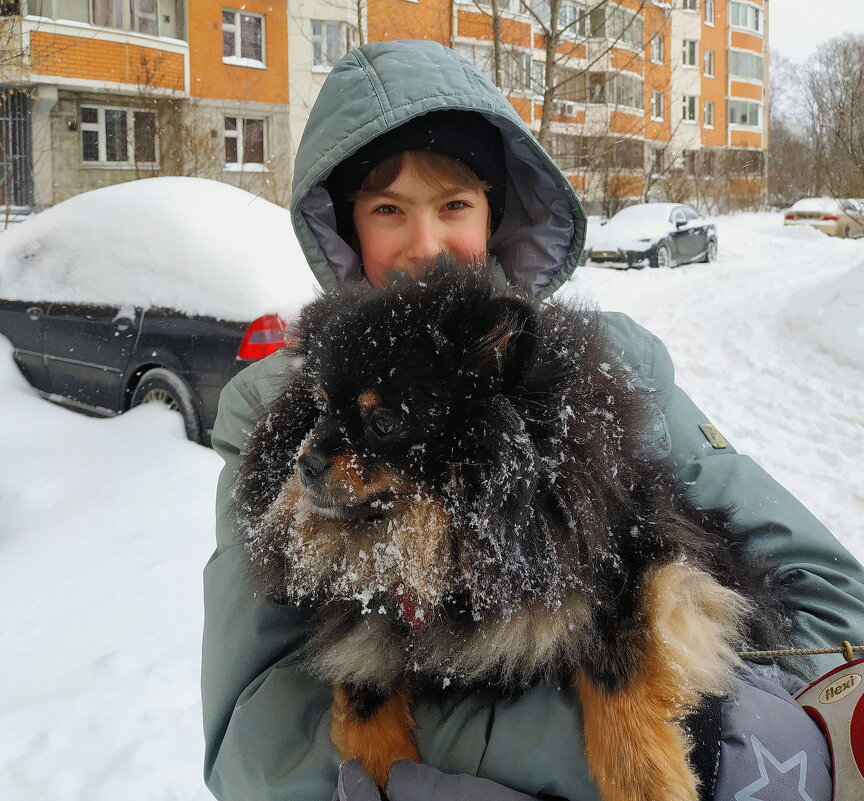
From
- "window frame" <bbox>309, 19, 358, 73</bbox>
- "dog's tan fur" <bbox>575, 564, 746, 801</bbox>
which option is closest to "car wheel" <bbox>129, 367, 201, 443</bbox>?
"dog's tan fur" <bbox>575, 564, 746, 801</bbox>

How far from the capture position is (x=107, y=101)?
74.4 ft

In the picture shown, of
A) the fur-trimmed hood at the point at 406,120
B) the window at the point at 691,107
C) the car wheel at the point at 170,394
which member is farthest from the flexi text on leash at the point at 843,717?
the window at the point at 691,107

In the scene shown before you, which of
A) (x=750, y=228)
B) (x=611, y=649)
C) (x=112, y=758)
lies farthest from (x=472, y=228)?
(x=750, y=228)

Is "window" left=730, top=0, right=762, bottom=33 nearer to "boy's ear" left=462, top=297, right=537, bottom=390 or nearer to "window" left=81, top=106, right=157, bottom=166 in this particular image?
"window" left=81, top=106, right=157, bottom=166

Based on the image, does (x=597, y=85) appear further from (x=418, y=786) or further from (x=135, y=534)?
(x=418, y=786)

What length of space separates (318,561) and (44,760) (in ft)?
6.10

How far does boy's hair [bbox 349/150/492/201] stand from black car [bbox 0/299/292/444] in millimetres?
2843

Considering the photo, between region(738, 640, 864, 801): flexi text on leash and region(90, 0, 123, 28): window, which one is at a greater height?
region(90, 0, 123, 28): window

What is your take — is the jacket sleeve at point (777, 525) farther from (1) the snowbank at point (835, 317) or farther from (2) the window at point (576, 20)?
(1) the snowbank at point (835, 317)

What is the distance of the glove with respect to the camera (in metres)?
1.29

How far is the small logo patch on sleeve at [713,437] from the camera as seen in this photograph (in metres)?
1.98

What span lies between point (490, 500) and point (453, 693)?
427mm

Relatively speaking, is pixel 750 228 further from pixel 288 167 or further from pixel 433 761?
pixel 433 761

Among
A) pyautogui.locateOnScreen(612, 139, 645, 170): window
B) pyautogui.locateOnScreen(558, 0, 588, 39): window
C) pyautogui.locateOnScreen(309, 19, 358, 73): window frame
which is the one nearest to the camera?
pyautogui.locateOnScreen(558, 0, 588, 39): window
